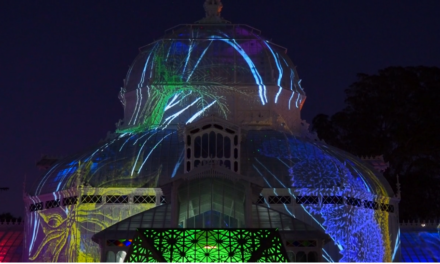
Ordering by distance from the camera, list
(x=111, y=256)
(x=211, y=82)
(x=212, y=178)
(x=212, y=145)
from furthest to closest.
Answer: (x=211, y=82) < (x=212, y=145) < (x=111, y=256) < (x=212, y=178)

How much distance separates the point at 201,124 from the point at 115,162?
4343 mm

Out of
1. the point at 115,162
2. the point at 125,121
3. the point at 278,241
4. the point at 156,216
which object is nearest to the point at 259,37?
the point at 125,121

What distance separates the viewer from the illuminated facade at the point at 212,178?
4397 centimetres

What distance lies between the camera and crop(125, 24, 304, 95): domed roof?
2271 inches

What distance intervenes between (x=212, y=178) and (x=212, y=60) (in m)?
14.5

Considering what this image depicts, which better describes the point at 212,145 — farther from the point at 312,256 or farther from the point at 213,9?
the point at 213,9

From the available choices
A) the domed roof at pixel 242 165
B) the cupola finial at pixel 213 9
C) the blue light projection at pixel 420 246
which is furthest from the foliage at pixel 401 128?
the domed roof at pixel 242 165

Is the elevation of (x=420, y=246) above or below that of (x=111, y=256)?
above

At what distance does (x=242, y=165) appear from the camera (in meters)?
51.0

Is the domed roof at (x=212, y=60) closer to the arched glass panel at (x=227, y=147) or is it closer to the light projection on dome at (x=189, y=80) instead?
the light projection on dome at (x=189, y=80)

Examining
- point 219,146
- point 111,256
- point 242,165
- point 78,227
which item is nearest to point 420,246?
point 242,165

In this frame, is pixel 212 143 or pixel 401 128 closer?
pixel 212 143

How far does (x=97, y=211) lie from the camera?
50.3 metres

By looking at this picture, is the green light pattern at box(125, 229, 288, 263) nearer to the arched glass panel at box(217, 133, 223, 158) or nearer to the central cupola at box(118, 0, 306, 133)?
the arched glass panel at box(217, 133, 223, 158)
